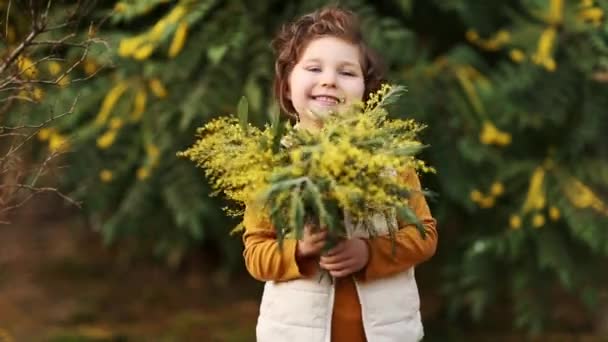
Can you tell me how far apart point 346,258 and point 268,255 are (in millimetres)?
185

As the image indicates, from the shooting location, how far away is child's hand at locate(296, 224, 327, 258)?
2270mm

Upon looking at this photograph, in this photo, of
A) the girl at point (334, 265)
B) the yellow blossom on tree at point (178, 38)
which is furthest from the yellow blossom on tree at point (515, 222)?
the girl at point (334, 265)

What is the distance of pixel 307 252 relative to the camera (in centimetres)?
233

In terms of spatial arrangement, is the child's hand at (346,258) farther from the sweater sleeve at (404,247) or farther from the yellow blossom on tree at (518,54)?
the yellow blossom on tree at (518,54)

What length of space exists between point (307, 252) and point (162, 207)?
3.39 meters

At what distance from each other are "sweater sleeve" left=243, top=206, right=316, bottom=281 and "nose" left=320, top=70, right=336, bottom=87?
1.16ft

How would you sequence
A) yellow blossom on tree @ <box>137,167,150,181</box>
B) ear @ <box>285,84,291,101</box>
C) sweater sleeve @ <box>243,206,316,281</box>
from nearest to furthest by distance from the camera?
sweater sleeve @ <box>243,206,316,281</box> < ear @ <box>285,84,291,101</box> < yellow blossom on tree @ <box>137,167,150,181</box>

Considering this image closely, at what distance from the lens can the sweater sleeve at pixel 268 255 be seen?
2.37m

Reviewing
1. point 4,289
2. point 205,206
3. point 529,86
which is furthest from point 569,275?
point 4,289

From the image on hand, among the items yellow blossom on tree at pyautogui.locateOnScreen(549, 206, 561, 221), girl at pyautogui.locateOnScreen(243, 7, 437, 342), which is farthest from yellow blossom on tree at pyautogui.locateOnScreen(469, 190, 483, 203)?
girl at pyautogui.locateOnScreen(243, 7, 437, 342)

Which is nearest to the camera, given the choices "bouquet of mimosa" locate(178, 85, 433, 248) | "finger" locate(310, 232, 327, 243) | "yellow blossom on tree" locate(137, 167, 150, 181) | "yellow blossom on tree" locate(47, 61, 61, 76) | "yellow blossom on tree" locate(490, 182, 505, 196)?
"bouquet of mimosa" locate(178, 85, 433, 248)

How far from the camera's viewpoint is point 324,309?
2395mm

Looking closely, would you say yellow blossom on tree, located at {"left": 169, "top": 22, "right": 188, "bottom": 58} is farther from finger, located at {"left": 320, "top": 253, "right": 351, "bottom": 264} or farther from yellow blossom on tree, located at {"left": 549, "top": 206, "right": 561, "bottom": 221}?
finger, located at {"left": 320, "top": 253, "right": 351, "bottom": 264}

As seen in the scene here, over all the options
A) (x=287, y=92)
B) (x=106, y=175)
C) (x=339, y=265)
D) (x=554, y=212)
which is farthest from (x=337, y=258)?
(x=106, y=175)
